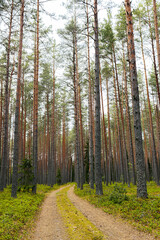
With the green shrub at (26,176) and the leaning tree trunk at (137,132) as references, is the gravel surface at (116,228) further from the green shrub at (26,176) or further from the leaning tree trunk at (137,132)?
the green shrub at (26,176)

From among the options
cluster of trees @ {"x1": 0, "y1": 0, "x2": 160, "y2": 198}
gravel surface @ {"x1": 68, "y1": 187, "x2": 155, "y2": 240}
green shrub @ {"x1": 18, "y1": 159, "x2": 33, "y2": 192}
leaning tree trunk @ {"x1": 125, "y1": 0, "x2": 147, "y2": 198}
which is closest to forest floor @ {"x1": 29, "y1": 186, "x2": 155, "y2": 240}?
gravel surface @ {"x1": 68, "y1": 187, "x2": 155, "y2": 240}

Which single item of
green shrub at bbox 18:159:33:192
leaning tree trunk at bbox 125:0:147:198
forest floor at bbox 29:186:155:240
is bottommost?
forest floor at bbox 29:186:155:240

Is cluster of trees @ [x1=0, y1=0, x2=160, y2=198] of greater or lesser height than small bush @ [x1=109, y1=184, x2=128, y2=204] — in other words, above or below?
above

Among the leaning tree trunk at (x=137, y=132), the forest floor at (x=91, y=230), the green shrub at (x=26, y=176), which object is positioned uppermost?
the leaning tree trunk at (x=137, y=132)

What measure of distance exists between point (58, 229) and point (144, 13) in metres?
16.2

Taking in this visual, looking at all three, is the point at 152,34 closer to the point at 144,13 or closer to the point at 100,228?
the point at 144,13

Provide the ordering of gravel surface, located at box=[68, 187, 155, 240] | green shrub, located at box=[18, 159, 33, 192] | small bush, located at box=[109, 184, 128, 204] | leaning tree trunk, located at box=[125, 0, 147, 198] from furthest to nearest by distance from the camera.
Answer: green shrub, located at box=[18, 159, 33, 192] < small bush, located at box=[109, 184, 128, 204] < leaning tree trunk, located at box=[125, 0, 147, 198] < gravel surface, located at box=[68, 187, 155, 240]

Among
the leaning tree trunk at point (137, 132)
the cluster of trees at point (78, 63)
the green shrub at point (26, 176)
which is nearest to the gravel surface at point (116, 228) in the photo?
the leaning tree trunk at point (137, 132)

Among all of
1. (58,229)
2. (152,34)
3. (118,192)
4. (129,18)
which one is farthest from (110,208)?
(152,34)

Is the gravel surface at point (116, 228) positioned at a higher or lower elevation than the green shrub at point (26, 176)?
lower

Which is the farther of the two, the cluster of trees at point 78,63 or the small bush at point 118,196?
the cluster of trees at point 78,63

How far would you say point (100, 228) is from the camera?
4.59 meters

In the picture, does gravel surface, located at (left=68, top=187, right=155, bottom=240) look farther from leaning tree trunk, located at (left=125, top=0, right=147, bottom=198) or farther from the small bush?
leaning tree trunk, located at (left=125, top=0, right=147, bottom=198)

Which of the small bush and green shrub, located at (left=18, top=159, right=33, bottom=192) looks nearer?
the small bush
